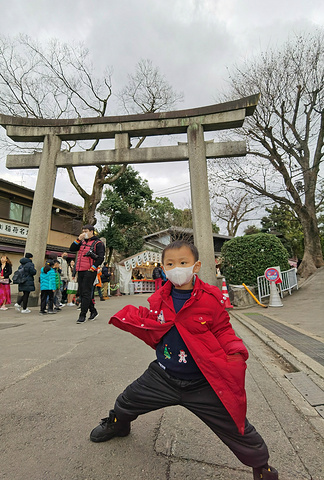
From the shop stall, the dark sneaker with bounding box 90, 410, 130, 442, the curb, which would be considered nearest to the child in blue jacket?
the curb

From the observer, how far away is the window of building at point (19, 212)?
16750mm

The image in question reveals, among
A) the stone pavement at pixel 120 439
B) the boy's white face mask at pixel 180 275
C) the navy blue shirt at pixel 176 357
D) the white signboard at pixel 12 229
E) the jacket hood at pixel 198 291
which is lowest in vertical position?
the stone pavement at pixel 120 439

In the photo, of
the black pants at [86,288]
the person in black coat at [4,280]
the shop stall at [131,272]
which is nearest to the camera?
the black pants at [86,288]

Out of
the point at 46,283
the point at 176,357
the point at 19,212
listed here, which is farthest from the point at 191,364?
the point at 19,212

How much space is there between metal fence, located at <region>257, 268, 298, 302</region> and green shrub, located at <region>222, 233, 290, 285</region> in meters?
0.30

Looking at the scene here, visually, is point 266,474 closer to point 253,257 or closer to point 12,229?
point 253,257

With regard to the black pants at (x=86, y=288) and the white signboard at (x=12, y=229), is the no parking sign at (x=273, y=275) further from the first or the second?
the white signboard at (x=12, y=229)

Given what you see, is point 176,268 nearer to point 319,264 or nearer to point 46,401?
point 46,401

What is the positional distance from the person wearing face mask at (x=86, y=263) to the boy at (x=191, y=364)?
3.93 metres

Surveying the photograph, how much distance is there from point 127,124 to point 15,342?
25.7ft

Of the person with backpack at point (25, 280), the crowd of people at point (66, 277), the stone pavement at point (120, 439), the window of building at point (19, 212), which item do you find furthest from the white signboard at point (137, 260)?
the stone pavement at point (120, 439)

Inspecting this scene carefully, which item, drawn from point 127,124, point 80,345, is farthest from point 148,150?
point 80,345

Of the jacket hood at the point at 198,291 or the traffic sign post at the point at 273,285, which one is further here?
the traffic sign post at the point at 273,285

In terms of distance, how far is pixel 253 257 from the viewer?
9359 mm
